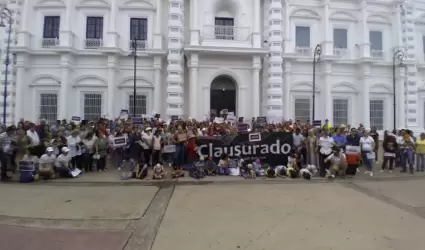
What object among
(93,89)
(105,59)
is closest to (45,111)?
(93,89)

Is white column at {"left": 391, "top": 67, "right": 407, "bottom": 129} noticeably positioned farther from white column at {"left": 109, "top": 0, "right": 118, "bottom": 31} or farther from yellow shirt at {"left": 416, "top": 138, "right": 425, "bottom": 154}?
white column at {"left": 109, "top": 0, "right": 118, "bottom": 31}

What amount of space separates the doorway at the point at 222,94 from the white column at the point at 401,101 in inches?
495

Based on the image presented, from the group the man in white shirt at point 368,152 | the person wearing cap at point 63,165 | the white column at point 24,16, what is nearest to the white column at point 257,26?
the man in white shirt at point 368,152

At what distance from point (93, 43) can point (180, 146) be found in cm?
1427

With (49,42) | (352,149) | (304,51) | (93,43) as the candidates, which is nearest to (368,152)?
(352,149)

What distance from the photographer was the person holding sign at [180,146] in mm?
12991

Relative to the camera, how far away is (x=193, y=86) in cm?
2195

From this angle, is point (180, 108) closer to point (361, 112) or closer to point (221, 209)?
point (361, 112)

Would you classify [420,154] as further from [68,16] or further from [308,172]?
[68,16]

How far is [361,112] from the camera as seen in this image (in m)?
25.6

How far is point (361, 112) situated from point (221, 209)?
Answer: 69.6 ft

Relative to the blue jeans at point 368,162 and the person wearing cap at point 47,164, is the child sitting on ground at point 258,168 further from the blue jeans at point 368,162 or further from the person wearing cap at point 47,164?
the person wearing cap at point 47,164

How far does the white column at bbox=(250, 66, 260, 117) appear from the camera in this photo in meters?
22.4

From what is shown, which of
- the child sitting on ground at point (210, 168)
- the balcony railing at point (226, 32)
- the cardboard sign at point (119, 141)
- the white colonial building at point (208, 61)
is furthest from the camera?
the balcony railing at point (226, 32)
